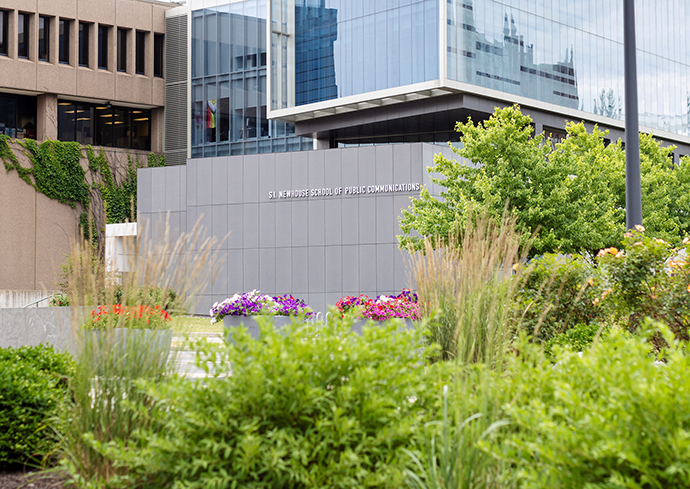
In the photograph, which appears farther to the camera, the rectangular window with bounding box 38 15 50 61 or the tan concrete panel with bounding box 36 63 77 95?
the rectangular window with bounding box 38 15 50 61

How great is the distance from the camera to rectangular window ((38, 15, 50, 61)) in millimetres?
38844

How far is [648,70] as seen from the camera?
4084 cm

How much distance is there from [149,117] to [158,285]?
41.3 m

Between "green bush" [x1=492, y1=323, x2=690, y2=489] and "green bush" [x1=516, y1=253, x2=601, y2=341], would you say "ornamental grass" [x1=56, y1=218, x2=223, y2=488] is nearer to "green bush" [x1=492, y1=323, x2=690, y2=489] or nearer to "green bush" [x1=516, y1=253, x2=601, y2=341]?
"green bush" [x1=492, y1=323, x2=690, y2=489]

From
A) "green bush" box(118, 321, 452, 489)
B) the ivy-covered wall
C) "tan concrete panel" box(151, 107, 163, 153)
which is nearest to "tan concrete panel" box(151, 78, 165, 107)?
"tan concrete panel" box(151, 107, 163, 153)

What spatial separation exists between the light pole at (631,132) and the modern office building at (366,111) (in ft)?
58.6

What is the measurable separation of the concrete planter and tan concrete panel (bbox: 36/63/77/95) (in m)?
37.6

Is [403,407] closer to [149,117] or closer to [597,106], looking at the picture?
[597,106]

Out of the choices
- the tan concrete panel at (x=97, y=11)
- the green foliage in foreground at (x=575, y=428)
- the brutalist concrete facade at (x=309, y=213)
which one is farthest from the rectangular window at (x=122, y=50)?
the green foliage in foreground at (x=575, y=428)

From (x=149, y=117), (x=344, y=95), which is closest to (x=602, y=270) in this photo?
(x=344, y=95)

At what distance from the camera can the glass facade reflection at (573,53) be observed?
30.8 meters

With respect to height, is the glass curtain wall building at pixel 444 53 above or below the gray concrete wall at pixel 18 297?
above

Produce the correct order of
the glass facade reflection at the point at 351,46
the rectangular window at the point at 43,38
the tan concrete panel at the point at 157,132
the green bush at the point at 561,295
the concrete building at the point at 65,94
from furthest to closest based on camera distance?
the tan concrete panel at the point at 157,132, the rectangular window at the point at 43,38, the concrete building at the point at 65,94, the glass facade reflection at the point at 351,46, the green bush at the point at 561,295

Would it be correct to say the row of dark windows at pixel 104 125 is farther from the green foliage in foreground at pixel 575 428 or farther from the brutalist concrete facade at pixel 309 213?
the green foliage in foreground at pixel 575 428
